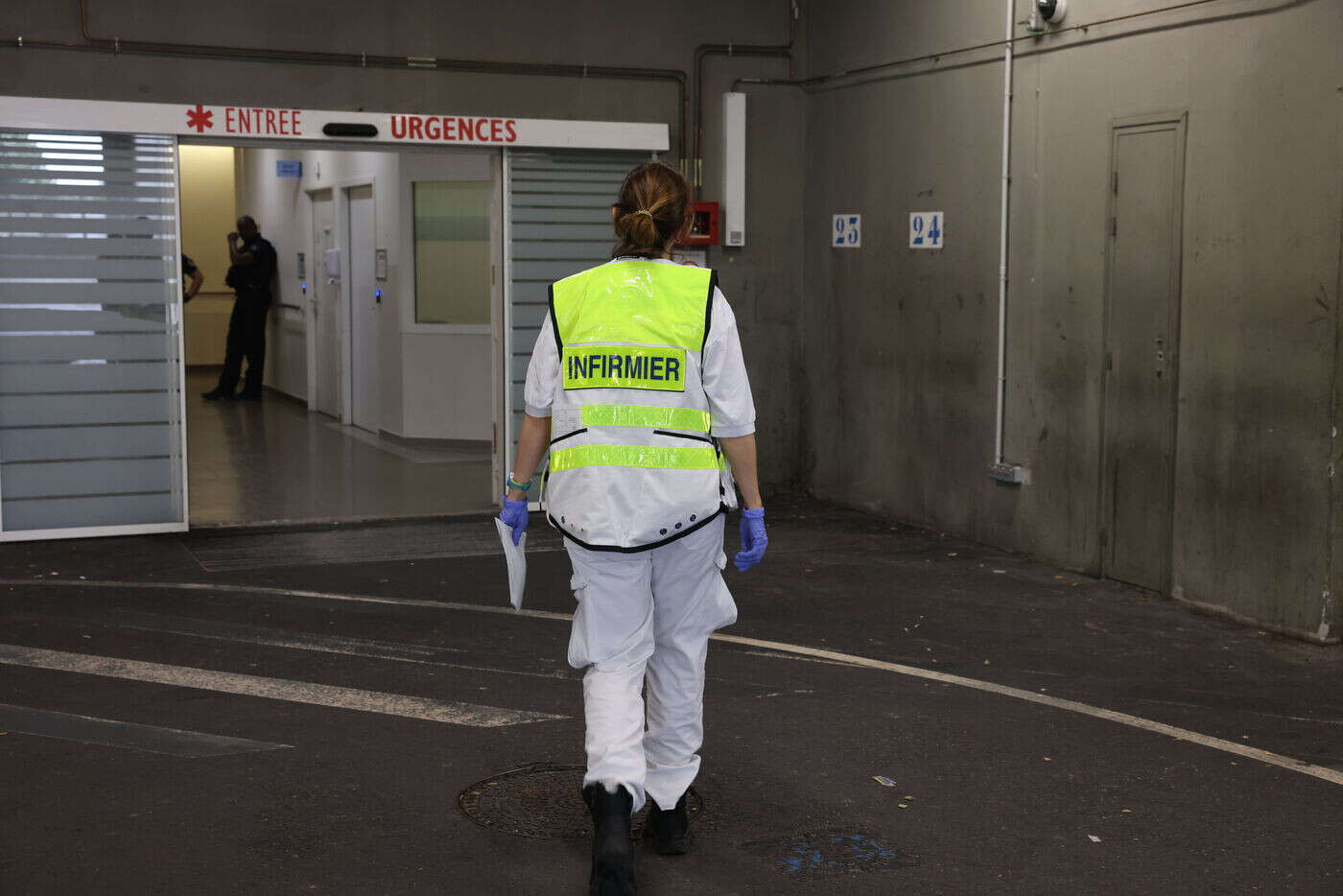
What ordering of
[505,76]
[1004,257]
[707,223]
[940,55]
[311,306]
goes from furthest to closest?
A: [311,306] < [707,223] < [505,76] < [940,55] < [1004,257]

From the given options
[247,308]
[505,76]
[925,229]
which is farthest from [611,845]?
[247,308]

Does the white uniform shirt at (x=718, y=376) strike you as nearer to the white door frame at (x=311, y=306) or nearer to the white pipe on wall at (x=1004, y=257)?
the white pipe on wall at (x=1004, y=257)

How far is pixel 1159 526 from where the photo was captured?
8.20 m

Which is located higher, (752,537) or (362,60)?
(362,60)

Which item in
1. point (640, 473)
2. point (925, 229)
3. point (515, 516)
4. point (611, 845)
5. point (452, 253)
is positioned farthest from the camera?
point (452, 253)

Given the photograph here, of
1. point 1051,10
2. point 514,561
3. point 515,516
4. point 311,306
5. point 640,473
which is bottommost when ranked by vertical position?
point 514,561

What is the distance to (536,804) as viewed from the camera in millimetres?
4891

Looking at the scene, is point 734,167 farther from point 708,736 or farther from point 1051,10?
point 708,736

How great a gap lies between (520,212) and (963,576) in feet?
13.3

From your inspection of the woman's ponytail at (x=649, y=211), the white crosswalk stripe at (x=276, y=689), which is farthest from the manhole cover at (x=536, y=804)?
the woman's ponytail at (x=649, y=211)

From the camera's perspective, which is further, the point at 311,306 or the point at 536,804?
the point at 311,306

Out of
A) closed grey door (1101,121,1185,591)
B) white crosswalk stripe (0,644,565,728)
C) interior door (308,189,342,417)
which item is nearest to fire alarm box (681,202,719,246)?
closed grey door (1101,121,1185,591)

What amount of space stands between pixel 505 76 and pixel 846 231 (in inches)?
101

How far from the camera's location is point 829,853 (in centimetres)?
453
